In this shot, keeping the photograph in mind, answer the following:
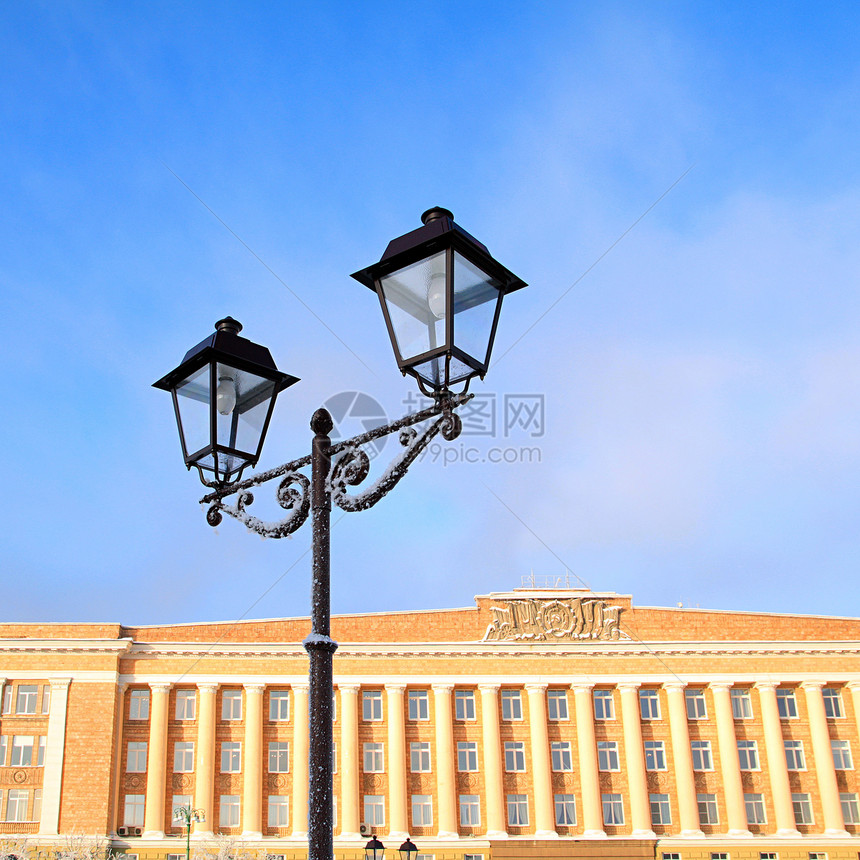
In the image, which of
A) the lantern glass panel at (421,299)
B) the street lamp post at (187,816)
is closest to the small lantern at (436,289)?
the lantern glass panel at (421,299)

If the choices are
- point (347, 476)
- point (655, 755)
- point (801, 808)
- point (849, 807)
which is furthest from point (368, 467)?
point (849, 807)

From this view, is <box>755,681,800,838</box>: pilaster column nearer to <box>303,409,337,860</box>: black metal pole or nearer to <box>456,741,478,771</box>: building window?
<box>456,741,478,771</box>: building window

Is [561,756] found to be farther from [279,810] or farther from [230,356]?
[230,356]

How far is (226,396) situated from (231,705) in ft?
139

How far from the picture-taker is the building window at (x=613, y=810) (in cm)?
4388

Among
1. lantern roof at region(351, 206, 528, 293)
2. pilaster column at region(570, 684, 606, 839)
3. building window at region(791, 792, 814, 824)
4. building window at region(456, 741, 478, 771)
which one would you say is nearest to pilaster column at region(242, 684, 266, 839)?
building window at region(456, 741, 478, 771)

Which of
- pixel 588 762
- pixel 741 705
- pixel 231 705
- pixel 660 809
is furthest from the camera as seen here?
pixel 741 705

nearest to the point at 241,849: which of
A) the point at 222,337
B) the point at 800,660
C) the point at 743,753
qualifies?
the point at 743,753

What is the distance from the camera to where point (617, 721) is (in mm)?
46219

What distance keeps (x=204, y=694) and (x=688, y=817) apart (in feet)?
75.4

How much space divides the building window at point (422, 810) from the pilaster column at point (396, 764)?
0.60 meters

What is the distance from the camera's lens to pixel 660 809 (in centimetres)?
4447

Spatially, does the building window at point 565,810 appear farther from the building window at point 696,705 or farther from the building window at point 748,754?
the building window at point 748,754

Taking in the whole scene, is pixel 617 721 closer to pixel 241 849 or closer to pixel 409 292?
pixel 241 849
